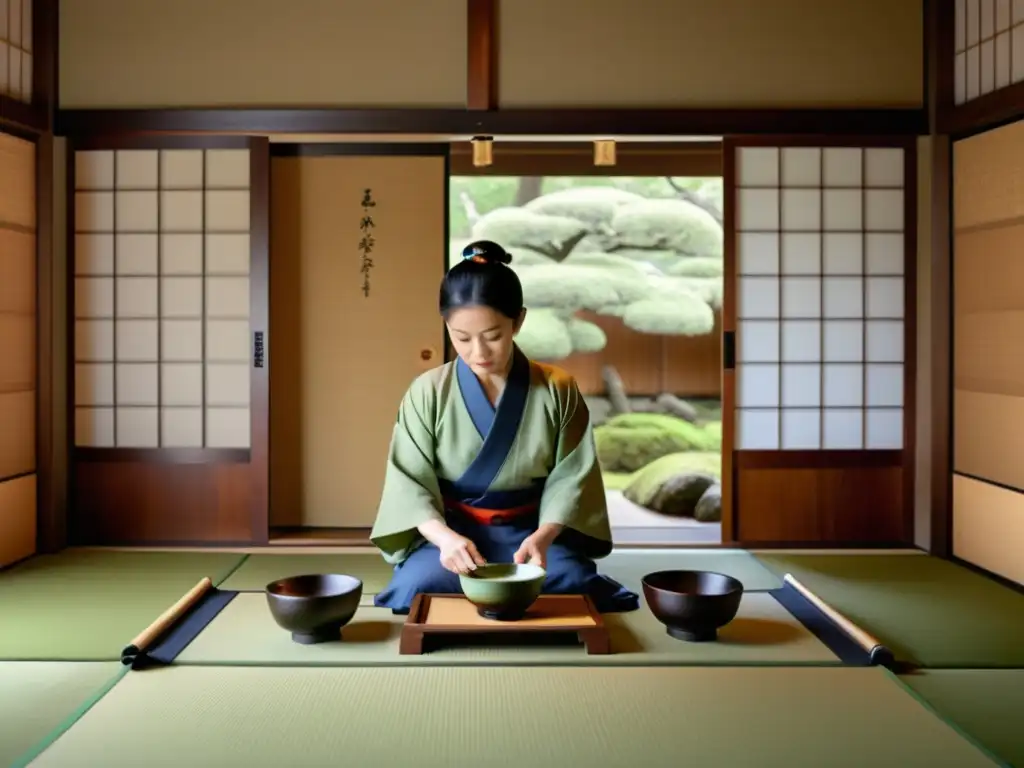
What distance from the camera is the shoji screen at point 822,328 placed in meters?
5.24

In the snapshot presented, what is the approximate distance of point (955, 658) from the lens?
10.6 feet

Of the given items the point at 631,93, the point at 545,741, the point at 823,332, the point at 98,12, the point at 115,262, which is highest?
the point at 98,12

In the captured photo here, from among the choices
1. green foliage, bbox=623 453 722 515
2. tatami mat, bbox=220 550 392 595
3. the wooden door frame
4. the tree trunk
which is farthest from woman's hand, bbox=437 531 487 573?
the tree trunk

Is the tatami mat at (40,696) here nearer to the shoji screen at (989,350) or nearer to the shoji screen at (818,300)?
the shoji screen at (818,300)

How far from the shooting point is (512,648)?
10.5 ft

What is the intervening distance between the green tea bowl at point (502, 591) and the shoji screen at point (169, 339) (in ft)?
7.30

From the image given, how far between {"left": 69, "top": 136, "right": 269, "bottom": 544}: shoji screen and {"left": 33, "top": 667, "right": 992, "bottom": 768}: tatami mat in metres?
2.31

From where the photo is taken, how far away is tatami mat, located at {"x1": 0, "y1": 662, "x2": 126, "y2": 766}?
250 centimetres

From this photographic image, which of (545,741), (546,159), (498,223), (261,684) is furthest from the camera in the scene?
(498,223)

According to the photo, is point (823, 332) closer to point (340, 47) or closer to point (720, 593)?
point (720, 593)

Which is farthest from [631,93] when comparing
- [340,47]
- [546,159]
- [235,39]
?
[546,159]

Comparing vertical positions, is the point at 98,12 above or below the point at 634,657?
above

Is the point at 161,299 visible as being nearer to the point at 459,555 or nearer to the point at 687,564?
the point at 459,555

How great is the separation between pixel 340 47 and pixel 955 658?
12.6 feet
